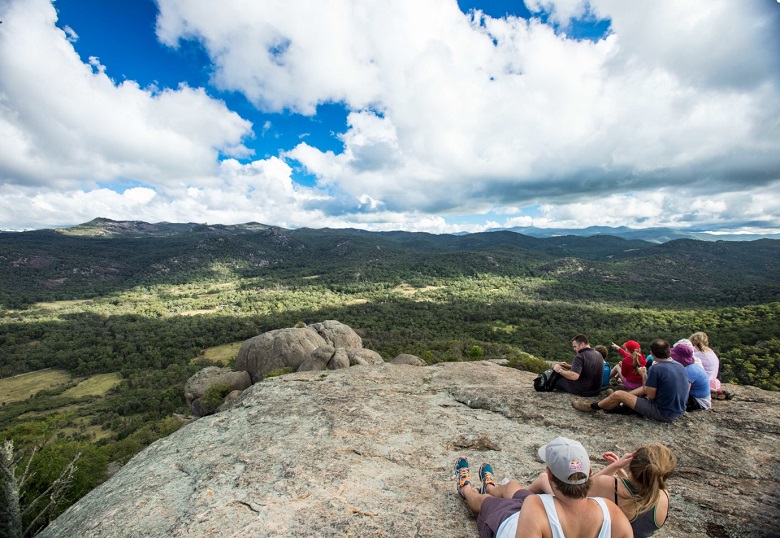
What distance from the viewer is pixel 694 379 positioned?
8367 mm

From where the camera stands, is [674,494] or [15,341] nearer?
[674,494]

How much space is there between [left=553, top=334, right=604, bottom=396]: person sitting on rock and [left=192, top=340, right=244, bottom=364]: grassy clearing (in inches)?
2827

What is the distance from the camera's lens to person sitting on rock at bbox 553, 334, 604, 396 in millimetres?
9281

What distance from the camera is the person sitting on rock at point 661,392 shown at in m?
7.41

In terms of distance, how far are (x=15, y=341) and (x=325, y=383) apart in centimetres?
12860

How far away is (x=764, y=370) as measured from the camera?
124ft

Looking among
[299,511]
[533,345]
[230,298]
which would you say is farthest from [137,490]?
[230,298]

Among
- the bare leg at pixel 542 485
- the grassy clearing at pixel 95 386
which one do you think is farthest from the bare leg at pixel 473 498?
the grassy clearing at pixel 95 386

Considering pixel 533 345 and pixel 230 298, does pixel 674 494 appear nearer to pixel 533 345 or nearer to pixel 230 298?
pixel 533 345

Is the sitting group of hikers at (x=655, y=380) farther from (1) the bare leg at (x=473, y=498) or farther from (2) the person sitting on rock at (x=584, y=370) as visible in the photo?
(1) the bare leg at (x=473, y=498)

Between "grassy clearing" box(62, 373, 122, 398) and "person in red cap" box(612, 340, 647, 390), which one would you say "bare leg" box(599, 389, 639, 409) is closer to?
"person in red cap" box(612, 340, 647, 390)

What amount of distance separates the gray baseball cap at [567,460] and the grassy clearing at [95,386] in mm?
82484

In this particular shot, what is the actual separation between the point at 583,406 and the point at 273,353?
27.8 m

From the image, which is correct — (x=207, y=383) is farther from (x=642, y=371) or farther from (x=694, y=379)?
(x=694, y=379)
